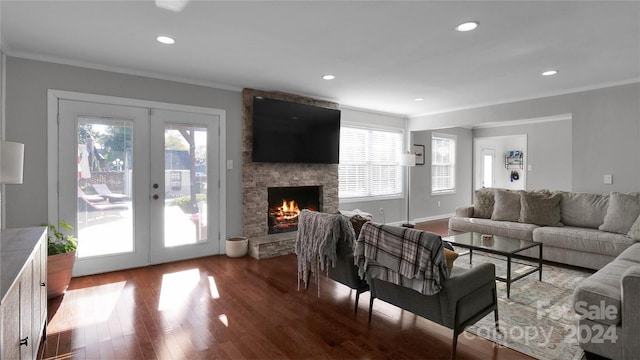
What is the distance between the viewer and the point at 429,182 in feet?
25.6

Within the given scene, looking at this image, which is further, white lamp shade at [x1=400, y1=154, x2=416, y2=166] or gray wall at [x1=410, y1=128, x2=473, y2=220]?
gray wall at [x1=410, y1=128, x2=473, y2=220]

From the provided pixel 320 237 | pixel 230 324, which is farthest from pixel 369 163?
pixel 230 324

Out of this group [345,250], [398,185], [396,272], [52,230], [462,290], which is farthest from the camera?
[398,185]

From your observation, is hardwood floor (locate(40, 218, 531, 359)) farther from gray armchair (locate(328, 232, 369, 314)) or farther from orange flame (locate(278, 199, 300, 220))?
orange flame (locate(278, 199, 300, 220))

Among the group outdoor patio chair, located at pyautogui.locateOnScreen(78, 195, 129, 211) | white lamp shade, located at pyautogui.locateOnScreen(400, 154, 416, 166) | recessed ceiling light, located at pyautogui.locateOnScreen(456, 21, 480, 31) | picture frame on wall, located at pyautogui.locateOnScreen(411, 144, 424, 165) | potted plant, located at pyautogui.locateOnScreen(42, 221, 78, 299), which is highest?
recessed ceiling light, located at pyautogui.locateOnScreen(456, 21, 480, 31)

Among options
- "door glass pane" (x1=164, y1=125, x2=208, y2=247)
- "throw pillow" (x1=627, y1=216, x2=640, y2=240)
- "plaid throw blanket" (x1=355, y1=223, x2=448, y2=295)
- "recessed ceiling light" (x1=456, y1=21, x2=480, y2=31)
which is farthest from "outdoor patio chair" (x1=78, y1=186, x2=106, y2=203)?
"throw pillow" (x1=627, y1=216, x2=640, y2=240)

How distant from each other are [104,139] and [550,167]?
28.8 ft

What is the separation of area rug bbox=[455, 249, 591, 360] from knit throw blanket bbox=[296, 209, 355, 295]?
3.94 ft

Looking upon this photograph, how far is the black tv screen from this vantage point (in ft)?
16.1

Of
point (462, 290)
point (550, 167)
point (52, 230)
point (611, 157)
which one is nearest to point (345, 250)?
point (462, 290)

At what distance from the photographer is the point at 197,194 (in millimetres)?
4512

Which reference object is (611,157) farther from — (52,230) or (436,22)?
(52,230)

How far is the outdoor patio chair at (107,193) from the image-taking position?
383 centimetres

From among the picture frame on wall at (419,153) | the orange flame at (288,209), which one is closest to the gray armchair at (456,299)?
the orange flame at (288,209)
